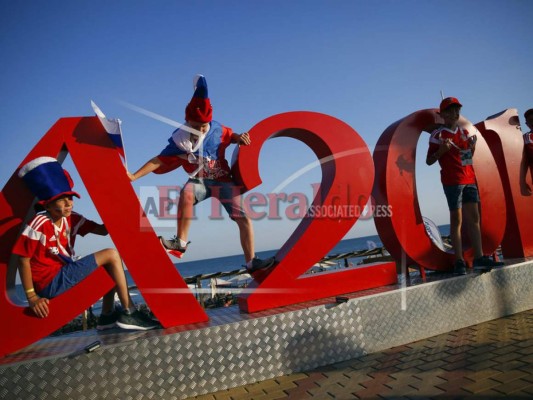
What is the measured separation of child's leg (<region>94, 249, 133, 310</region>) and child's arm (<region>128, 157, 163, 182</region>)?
2.29ft

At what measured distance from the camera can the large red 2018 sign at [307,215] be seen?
111 inches

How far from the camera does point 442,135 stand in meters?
4.23

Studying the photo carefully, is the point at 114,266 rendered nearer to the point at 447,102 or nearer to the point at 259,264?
the point at 259,264

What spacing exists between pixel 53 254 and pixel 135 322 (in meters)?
0.88

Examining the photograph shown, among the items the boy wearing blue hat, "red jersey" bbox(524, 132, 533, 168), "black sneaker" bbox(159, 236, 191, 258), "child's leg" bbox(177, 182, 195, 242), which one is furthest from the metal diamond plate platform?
"red jersey" bbox(524, 132, 533, 168)

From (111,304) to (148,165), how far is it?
4.38 feet

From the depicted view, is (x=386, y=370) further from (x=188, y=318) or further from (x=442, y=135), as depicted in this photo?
(x=442, y=135)

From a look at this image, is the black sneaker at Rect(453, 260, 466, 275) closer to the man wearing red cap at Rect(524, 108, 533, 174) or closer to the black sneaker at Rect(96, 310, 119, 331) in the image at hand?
the man wearing red cap at Rect(524, 108, 533, 174)

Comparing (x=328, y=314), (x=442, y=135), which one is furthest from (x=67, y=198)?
(x=442, y=135)

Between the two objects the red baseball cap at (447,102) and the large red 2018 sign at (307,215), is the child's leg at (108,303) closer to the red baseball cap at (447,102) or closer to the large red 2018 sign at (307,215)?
the large red 2018 sign at (307,215)

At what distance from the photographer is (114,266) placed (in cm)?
294

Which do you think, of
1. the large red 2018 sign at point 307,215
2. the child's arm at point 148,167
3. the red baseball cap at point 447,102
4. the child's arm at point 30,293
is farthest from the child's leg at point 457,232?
the child's arm at point 30,293

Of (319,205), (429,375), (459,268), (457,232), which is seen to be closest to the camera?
(429,375)

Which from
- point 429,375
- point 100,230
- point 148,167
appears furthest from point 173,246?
point 429,375
